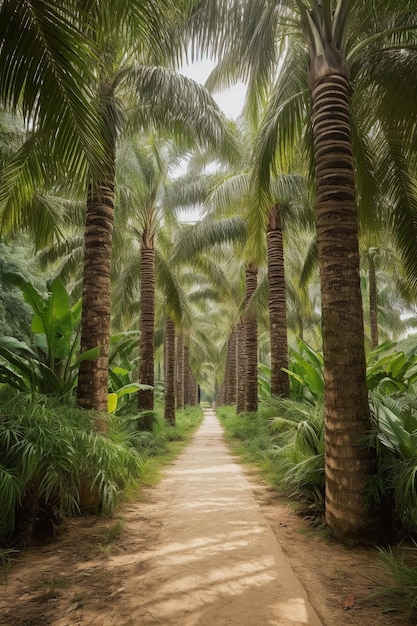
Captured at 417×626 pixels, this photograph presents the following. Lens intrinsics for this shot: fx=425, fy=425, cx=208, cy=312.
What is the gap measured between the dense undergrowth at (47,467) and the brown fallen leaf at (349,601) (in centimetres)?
250

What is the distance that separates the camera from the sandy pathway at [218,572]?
269 centimetres

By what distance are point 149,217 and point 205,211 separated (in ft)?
6.64

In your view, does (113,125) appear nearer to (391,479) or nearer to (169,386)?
(391,479)

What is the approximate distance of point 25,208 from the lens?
747 centimetres

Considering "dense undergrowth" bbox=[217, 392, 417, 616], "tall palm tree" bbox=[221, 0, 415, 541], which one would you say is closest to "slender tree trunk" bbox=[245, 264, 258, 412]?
"dense undergrowth" bbox=[217, 392, 417, 616]

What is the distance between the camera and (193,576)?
3.25 meters

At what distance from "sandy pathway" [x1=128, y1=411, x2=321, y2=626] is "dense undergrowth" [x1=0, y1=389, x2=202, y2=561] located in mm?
909

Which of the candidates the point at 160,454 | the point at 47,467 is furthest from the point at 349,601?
the point at 160,454

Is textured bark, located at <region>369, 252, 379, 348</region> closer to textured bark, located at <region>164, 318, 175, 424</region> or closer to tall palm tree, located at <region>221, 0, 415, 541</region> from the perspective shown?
textured bark, located at <region>164, 318, 175, 424</region>

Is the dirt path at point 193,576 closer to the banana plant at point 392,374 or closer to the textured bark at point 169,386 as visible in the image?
the banana plant at point 392,374

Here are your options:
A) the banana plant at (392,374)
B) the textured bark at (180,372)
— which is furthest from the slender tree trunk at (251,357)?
the textured bark at (180,372)

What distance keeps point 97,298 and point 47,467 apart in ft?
8.30

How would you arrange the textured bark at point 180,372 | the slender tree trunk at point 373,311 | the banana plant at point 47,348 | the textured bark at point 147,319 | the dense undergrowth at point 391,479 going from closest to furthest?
the dense undergrowth at point 391,479 < the banana plant at point 47,348 < the textured bark at point 147,319 < the slender tree trunk at point 373,311 < the textured bark at point 180,372

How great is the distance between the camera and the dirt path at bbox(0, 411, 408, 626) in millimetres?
Answer: 2682
